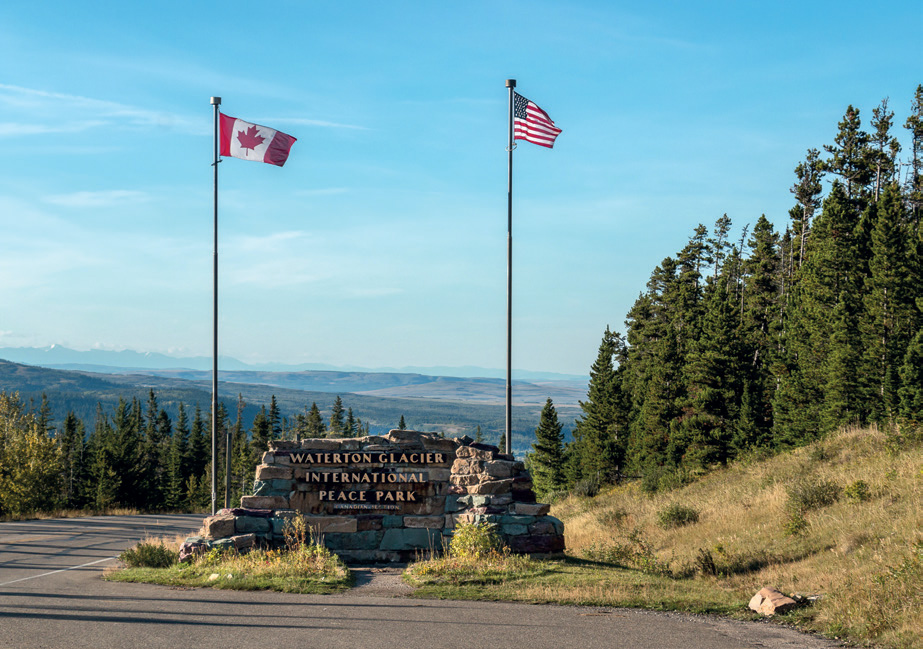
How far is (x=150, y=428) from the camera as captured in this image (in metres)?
124

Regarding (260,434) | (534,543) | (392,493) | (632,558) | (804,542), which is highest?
(392,493)

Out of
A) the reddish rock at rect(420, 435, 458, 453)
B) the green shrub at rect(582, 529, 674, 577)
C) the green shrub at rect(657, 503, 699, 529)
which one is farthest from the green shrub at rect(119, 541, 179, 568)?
the green shrub at rect(657, 503, 699, 529)

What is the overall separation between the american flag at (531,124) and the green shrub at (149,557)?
13706 mm

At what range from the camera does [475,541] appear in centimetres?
1474

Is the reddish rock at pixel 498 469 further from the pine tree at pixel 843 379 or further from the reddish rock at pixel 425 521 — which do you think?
the pine tree at pixel 843 379

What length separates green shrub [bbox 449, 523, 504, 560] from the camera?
47.8 feet

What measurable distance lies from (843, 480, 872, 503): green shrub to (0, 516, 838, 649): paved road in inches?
377

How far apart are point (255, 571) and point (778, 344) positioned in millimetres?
50997

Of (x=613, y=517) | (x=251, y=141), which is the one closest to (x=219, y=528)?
(x=251, y=141)

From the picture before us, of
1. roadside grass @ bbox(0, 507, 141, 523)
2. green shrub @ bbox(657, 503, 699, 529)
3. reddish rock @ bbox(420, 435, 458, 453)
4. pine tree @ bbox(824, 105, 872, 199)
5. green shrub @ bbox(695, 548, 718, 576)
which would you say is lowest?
roadside grass @ bbox(0, 507, 141, 523)

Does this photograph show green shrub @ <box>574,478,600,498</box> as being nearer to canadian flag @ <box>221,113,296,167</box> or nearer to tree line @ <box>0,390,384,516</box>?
tree line @ <box>0,390,384,516</box>

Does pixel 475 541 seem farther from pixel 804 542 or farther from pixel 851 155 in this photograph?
pixel 851 155

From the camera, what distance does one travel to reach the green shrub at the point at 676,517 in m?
23.3

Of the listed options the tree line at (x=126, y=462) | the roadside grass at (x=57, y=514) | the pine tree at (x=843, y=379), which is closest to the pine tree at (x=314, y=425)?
the tree line at (x=126, y=462)
